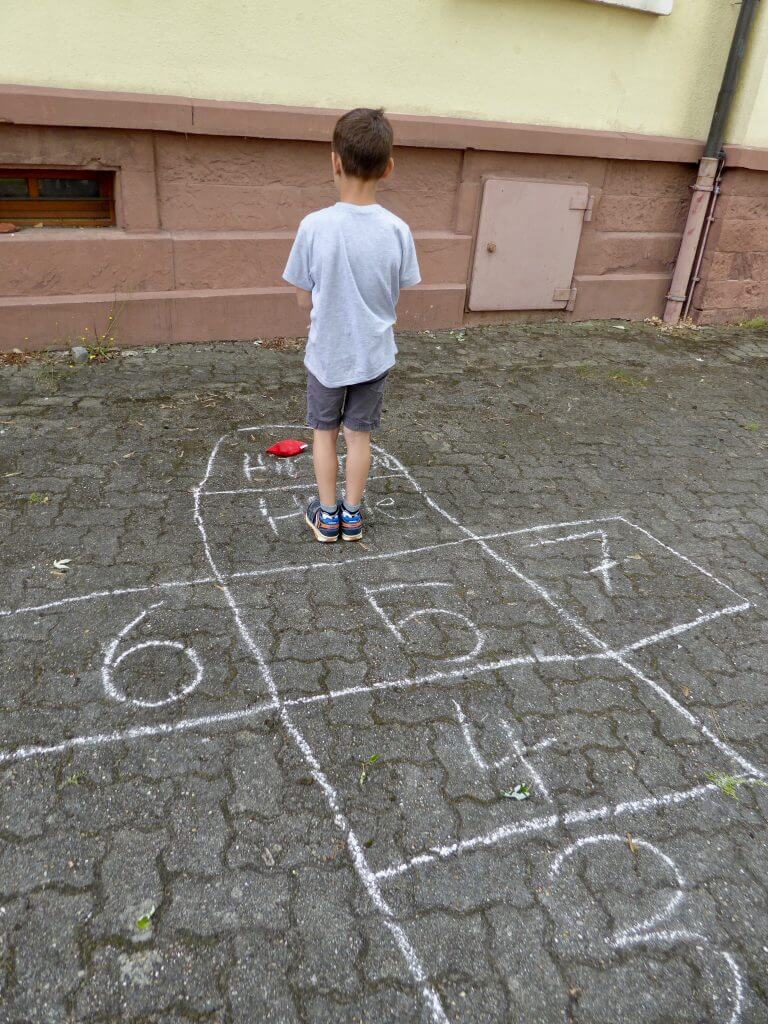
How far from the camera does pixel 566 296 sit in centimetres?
698

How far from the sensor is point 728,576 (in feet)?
11.4

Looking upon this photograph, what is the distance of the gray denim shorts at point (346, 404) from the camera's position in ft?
10.5

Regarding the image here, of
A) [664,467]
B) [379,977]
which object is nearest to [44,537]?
[379,977]

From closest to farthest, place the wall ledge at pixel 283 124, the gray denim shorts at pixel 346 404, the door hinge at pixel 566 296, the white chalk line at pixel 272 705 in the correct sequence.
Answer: the white chalk line at pixel 272 705 → the gray denim shorts at pixel 346 404 → the wall ledge at pixel 283 124 → the door hinge at pixel 566 296

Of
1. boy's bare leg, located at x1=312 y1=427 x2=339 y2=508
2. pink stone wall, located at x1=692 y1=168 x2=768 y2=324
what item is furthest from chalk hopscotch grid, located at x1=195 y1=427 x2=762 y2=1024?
pink stone wall, located at x1=692 y1=168 x2=768 y2=324

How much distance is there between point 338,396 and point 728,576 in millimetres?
1959

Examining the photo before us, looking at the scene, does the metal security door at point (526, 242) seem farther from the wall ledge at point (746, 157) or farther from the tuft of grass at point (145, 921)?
the tuft of grass at point (145, 921)

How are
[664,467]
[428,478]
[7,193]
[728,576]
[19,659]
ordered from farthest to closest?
[7,193]
[664,467]
[428,478]
[728,576]
[19,659]

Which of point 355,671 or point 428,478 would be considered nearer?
point 355,671

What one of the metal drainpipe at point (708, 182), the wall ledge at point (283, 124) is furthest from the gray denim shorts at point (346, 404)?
the metal drainpipe at point (708, 182)

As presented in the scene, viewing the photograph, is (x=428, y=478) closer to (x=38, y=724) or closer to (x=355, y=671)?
(x=355, y=671)

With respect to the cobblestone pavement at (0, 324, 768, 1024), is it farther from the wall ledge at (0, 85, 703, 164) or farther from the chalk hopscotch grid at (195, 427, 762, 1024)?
the wall ledge at (0, 85, 703, 164)

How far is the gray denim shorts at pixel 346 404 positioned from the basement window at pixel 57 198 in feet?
10.5

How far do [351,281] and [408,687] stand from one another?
1.55 meters
